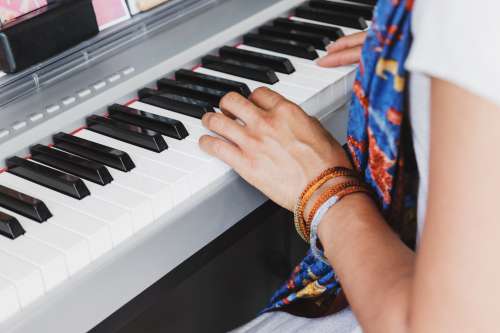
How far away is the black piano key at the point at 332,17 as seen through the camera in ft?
4.56

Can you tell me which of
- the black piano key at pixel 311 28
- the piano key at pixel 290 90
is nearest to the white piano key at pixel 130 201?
the piano key at pixel 290 90

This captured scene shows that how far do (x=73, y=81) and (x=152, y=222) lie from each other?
0.31 m

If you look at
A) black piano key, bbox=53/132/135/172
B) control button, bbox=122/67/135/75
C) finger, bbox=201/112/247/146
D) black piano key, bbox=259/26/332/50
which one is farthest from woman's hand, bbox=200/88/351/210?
black piano key, bbox=259/26/332/50

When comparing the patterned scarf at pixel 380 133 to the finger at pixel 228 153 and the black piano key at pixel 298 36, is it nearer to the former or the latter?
the finger at pixel 228 153

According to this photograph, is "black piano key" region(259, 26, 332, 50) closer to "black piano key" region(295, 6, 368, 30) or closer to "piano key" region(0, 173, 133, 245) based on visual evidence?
"black piano key" region(295, 6, 368, 30)

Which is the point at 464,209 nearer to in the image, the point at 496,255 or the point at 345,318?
the point at 496,255

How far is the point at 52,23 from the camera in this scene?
110 cm

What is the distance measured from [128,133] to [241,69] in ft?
0.82

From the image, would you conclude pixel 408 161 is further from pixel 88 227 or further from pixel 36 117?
pixel 36 117

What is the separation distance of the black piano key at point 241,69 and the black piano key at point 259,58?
2 cm

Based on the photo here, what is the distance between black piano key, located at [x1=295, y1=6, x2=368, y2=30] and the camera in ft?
4.56

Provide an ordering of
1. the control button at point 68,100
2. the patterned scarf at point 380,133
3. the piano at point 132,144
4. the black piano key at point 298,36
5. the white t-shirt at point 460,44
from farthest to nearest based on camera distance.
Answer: the black piano key at point 298,36
the control button at point 68,100
the piano at point 132,144
the patterned scarf at point 380,133
the white t-shirt at point 460,44

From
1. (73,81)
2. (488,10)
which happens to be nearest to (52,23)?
(73,81)

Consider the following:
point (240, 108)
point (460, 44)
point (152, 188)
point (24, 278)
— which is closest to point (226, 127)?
point (240, 108)
